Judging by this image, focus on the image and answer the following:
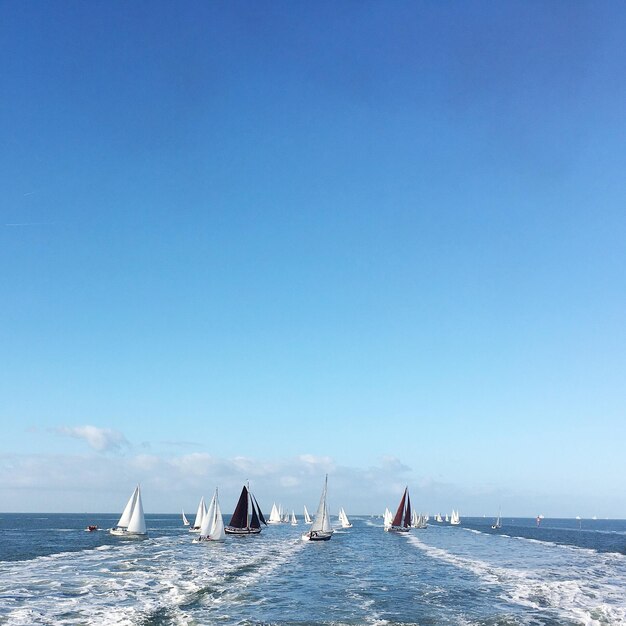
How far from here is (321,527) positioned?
11612 centimetres

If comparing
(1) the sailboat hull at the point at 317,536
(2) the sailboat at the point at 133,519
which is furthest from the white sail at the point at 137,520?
(1) the sailboat hull at the point at 317,536

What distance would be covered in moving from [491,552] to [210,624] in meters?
79.6

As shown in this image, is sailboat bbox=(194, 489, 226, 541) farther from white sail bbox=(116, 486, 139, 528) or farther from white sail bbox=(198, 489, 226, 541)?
white sail bbox=(116, 486, 139, 528)

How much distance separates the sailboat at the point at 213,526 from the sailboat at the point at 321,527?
664 inches

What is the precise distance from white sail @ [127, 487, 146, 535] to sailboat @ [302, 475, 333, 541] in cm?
3586

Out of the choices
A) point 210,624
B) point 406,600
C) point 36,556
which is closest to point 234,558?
point 36,556

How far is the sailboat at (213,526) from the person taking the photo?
110688 mm

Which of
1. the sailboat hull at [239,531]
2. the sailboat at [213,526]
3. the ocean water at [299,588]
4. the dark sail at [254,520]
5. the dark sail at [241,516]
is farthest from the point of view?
the dark sail at [254,520]

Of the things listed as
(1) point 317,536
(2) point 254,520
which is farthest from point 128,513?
(1) point 317,536

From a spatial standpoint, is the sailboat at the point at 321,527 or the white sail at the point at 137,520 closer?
the sailboat at the point at 321,527

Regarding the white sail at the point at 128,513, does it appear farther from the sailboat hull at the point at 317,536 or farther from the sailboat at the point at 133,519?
the sailboat hull at the point at 317,536

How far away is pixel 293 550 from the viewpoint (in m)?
98.2

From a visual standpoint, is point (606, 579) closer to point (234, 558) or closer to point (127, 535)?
point (234, 558)

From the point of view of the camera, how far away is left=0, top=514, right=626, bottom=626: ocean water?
1699 inches
